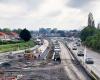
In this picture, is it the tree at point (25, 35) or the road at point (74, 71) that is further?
the tree at point (25, 35)

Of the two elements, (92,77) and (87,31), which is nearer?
(92,77)

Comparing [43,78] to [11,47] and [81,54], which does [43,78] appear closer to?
[81,54]

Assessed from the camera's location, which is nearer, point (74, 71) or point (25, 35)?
point (74, 71)

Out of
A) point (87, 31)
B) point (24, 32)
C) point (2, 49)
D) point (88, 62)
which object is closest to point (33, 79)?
point (88, 62)

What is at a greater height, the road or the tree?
the tree

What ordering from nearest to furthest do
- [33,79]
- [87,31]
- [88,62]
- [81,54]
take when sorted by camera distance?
[33,79] < [88,62] < [81,54] < [87,31]

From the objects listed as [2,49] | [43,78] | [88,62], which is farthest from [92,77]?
[2,49]

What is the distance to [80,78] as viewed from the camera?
46.8 meters

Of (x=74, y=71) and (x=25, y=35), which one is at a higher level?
(x=25, y=35)

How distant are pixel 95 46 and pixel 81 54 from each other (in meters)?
26.9

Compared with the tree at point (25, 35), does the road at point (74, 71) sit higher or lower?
lower

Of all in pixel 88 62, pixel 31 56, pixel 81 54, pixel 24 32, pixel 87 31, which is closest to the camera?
pixel 88 62

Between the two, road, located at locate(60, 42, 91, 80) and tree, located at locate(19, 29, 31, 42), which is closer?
road, located at locate(60, 42, 91, 80)

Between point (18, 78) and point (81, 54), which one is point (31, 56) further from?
point (18, 78)
